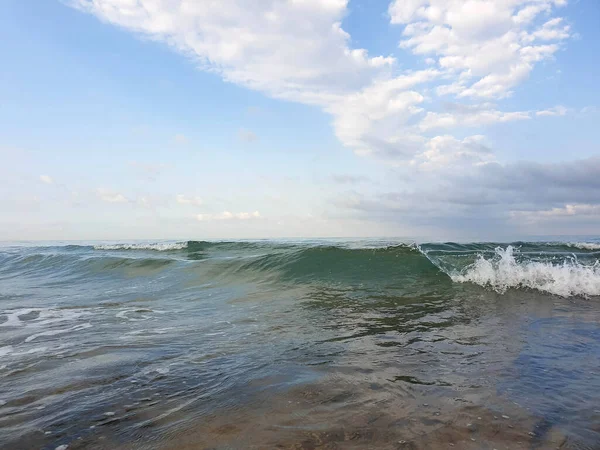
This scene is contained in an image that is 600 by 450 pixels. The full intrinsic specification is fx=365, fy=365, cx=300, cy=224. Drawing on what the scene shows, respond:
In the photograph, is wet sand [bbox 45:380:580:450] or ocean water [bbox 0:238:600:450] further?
ocean water [bbox 0:238:600:450]

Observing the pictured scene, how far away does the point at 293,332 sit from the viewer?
550 centimetres

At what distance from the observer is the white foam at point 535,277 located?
28.4ft

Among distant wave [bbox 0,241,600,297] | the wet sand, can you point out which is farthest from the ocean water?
distant wave [bbox 0,241,600,297]

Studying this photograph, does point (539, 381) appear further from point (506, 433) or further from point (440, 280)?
point (440, 280)

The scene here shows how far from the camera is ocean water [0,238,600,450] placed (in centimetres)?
251

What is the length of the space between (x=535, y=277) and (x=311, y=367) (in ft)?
27.3

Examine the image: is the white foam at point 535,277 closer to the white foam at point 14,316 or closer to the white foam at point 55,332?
the white foam at point 55,332

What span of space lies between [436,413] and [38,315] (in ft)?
24.7

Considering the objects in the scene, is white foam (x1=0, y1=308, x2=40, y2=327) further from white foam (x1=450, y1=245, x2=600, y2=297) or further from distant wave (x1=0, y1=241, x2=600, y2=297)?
white foam (x1=450, y1=245, x2=600, y2=297)

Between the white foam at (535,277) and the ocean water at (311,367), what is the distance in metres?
0.05

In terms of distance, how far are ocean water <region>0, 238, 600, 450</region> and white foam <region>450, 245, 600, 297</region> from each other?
50mm

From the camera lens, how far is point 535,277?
31.4ft

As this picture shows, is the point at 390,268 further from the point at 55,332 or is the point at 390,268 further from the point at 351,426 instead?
the point at 351,426

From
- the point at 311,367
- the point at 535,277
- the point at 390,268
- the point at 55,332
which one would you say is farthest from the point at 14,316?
the point at 535,277
